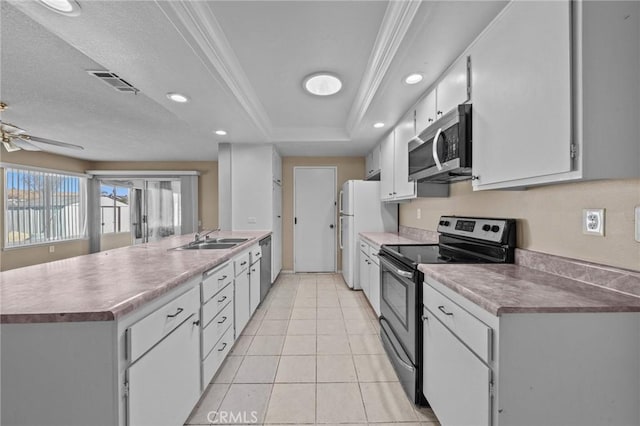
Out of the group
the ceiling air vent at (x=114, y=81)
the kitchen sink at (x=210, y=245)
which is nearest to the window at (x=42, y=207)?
the ceiling air vent at (x=114, y=81)

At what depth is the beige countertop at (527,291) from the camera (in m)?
0.90

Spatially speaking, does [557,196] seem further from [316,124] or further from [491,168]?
[316,124]

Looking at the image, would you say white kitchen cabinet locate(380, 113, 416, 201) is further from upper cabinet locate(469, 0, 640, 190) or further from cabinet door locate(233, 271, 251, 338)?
cabinet door locate(233, 271, 251, 338)

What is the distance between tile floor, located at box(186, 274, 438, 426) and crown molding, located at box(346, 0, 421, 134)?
225 cm

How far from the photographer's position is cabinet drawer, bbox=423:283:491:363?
974mm

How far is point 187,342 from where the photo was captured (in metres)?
1.39

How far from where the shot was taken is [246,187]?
4051 mm

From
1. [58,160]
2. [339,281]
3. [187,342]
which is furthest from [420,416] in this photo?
[58,160]

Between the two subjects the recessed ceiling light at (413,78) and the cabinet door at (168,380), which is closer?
the cabinet door at (168,380)

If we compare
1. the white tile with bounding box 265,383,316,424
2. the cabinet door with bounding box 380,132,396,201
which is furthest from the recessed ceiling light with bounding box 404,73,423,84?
the white tile with bounding box 265,383,316,424

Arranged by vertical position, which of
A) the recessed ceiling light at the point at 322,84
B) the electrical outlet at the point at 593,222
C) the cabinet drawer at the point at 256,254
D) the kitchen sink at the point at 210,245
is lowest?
the cabinet drawer at the point at 256,254

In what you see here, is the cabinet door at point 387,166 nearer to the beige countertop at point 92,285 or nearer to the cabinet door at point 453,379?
the cabinet door at point 453,379

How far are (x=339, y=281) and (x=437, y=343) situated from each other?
3.05 meters

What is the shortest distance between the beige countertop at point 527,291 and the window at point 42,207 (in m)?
7.06
